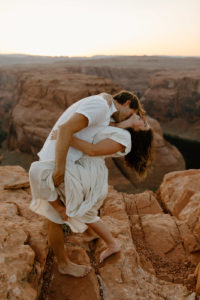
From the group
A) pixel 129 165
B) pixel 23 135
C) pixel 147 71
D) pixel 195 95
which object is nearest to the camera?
pixel 129 165

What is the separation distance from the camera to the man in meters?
1.78

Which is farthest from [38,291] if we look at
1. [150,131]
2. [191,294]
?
[150,131]

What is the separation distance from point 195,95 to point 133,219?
2844cm

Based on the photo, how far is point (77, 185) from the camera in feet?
6.31

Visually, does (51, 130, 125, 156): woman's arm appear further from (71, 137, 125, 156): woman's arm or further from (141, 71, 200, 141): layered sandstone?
(141, 71, 200, 141): layered sandstone

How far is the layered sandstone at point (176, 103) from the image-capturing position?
96.9ft

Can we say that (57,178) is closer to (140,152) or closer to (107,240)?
(140,152)

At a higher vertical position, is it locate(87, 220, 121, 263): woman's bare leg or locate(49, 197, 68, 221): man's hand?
locate(49, 197, 68, 221): man's hand

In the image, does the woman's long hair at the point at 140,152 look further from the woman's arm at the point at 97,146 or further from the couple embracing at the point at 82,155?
the woman's arm at the point at 97,146

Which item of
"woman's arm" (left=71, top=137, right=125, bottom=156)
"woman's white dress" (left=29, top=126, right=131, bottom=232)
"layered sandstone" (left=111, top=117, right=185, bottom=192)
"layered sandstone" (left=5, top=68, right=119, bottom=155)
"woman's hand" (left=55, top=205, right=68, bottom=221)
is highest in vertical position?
"woman's arm" (left=71, top=137, right=125, bottom=156)

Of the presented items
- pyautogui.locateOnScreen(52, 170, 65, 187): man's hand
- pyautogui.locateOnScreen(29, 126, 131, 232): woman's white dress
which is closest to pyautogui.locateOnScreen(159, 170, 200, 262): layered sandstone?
pyautogui.locateOnScreen(29, 126, 131, 232): woman's white dress

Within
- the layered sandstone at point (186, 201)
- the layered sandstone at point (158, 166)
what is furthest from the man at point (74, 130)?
the layered sandstone at point (158, 166)

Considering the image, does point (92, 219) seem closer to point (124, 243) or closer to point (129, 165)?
point (129, 165)

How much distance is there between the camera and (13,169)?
17.2 feet
